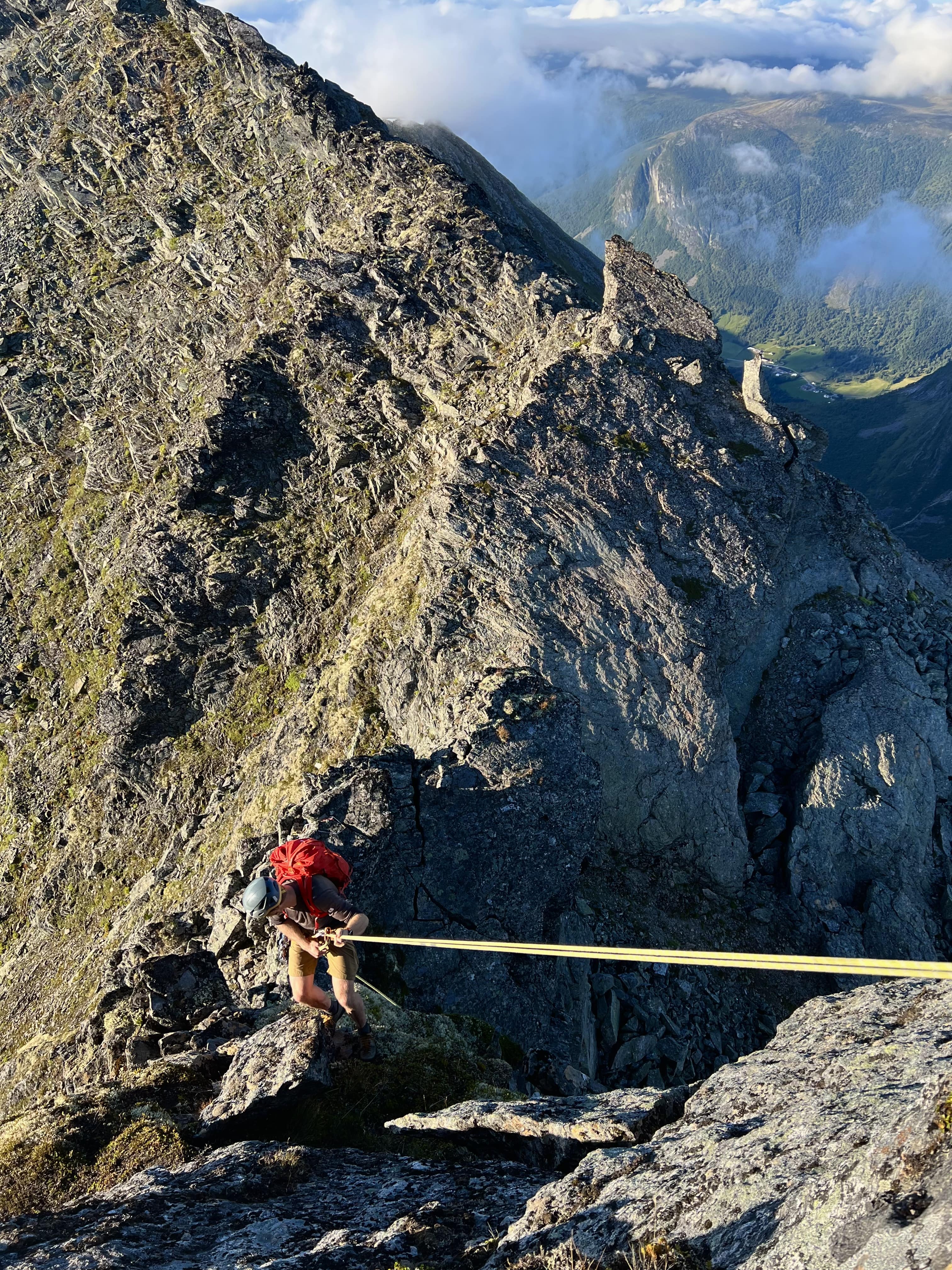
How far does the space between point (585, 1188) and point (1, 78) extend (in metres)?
82.0

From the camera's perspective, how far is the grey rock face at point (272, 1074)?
12.7 meters

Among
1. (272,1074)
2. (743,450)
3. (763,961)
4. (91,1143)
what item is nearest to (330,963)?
(272,1074)

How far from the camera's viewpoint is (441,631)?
30.0 meters

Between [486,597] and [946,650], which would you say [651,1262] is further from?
[946,650]

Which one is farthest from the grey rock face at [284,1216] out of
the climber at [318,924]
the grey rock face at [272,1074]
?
the climber at [318,924]

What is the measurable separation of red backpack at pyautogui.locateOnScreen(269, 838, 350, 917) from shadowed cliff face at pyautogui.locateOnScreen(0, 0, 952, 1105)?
5.08m

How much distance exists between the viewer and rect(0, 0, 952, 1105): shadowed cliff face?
947 inches

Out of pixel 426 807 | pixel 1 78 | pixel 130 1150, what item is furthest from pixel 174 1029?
pixel 1 78

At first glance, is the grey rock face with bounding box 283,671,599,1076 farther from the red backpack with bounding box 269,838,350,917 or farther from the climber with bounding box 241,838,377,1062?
the red backpack with bounding box 269,838,350,917

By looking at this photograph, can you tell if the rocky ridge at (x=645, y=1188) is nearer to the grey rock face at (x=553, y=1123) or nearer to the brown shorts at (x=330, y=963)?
the grey rock face at (x=553, y=1123)

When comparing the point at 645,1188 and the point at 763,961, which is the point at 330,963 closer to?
the point at 645,1188

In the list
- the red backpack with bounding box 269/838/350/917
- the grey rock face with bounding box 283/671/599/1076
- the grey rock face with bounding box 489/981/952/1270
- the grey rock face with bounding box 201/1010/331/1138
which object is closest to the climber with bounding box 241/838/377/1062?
the red backpack with bounding box 269/838/350/917

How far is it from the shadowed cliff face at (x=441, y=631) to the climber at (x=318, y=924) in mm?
3858

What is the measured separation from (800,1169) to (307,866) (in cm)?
899
